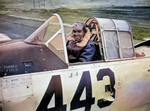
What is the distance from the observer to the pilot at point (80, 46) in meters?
2.51

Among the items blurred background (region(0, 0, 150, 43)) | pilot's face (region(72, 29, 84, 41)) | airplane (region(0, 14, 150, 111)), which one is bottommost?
airplane (region(0, 14, 150, 111))

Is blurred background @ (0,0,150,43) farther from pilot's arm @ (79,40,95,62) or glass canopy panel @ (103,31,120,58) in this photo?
glass canopy panel @ (103,31,120,58)

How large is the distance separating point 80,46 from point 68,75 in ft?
2.27

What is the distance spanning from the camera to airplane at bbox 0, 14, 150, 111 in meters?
1.75

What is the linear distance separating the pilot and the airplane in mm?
190

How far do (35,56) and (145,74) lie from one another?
1.90 metres

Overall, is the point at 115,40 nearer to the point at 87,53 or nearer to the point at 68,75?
the point at 87,53

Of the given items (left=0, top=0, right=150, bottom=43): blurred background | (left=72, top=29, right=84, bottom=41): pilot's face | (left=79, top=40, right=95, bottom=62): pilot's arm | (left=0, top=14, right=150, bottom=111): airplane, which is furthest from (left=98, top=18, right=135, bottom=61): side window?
(left=0, top=0, right=150, bottom=43): blurred background

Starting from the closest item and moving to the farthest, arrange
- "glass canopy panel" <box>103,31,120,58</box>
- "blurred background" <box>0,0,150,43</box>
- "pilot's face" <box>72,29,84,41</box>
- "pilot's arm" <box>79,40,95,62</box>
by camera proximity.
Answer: "pilot's arm" <box>79,40,95,62</box> → "glass canopy panel" <box>103,31,120,58</box> → "pilot's face" <box>72,29,84,41</box> → "blurred background" <box>0,0,150,43</box>

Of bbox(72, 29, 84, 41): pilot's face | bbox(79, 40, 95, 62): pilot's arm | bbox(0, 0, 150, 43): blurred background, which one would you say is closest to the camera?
bbox(79, 40, 95, 62): pilot's arm

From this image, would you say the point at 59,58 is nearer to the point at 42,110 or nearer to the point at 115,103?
the point at 42,110

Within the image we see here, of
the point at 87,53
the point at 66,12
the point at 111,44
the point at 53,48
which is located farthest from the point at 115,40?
the point at 66,12

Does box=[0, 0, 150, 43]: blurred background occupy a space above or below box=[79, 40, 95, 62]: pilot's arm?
above

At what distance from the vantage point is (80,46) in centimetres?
256
